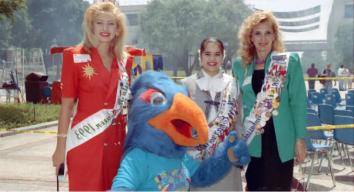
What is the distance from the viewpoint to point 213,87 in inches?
125

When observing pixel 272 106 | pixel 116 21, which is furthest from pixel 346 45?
pixel 116 21

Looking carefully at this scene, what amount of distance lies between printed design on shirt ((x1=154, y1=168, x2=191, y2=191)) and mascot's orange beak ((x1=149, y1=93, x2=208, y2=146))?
0.19m

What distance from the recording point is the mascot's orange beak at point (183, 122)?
2.52 m

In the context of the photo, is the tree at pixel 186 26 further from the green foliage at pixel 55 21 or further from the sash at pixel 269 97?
the sash at pixel 269 97

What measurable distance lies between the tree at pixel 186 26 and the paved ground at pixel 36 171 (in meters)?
47.9

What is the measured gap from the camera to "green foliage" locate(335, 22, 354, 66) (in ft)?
203

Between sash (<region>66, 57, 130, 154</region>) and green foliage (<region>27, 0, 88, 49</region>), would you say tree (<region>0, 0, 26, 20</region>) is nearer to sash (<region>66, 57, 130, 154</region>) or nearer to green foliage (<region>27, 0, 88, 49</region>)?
sash (<region>66, 57, 130, 154</region>)

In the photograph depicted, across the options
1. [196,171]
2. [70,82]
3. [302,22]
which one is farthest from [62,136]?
[302,22]

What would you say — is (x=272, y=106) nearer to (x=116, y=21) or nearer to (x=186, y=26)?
(x=116, y=21)

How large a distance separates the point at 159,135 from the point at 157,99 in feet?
0.65

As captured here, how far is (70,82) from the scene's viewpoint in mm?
2744

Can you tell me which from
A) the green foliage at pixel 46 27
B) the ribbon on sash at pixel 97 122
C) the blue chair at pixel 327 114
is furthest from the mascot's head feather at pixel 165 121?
the green foliage at pixel 46 27

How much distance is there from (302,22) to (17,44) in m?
49.1

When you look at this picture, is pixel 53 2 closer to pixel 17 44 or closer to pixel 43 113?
pixel 17 44
